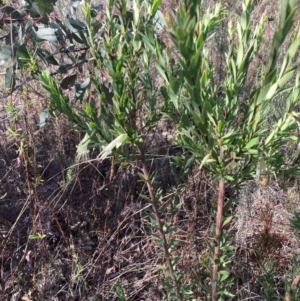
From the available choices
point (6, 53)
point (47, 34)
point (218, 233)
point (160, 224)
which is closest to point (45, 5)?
point (47, 34)

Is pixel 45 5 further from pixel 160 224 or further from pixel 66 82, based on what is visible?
pixel 160 224

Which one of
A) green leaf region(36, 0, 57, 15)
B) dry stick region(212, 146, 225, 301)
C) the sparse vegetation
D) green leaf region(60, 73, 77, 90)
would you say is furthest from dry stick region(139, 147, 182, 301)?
green leaf region(36, 0, 57, 15)

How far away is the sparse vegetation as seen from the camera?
1.02 meters

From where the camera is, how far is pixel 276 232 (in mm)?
2186

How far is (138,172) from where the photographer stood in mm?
1331

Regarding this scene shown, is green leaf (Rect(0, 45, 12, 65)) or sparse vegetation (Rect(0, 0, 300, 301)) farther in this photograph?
green leaf (Rect(0, 45, 12, 65))

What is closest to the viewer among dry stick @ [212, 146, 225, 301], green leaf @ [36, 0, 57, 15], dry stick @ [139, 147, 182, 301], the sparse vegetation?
the sparse vegetation

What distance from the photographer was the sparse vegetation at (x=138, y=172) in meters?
1.02

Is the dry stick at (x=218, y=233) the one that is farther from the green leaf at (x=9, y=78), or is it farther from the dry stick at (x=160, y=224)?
the green leaf at (x=9, y=78)

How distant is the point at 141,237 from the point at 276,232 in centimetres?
76

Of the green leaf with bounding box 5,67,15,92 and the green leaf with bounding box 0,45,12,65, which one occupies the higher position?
the green leaf with bounding box 0,45,12,65

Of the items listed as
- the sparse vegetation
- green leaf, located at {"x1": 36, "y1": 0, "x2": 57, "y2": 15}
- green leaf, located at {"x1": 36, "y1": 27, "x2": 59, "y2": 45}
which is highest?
green leaf, located at {"x1": 36, "y1": 0, "x2": 57, "y2": 15}

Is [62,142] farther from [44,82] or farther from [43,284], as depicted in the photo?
[44,82]

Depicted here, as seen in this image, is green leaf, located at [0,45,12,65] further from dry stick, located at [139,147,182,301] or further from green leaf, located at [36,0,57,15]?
dry stick, located at [139,147,182,301]
